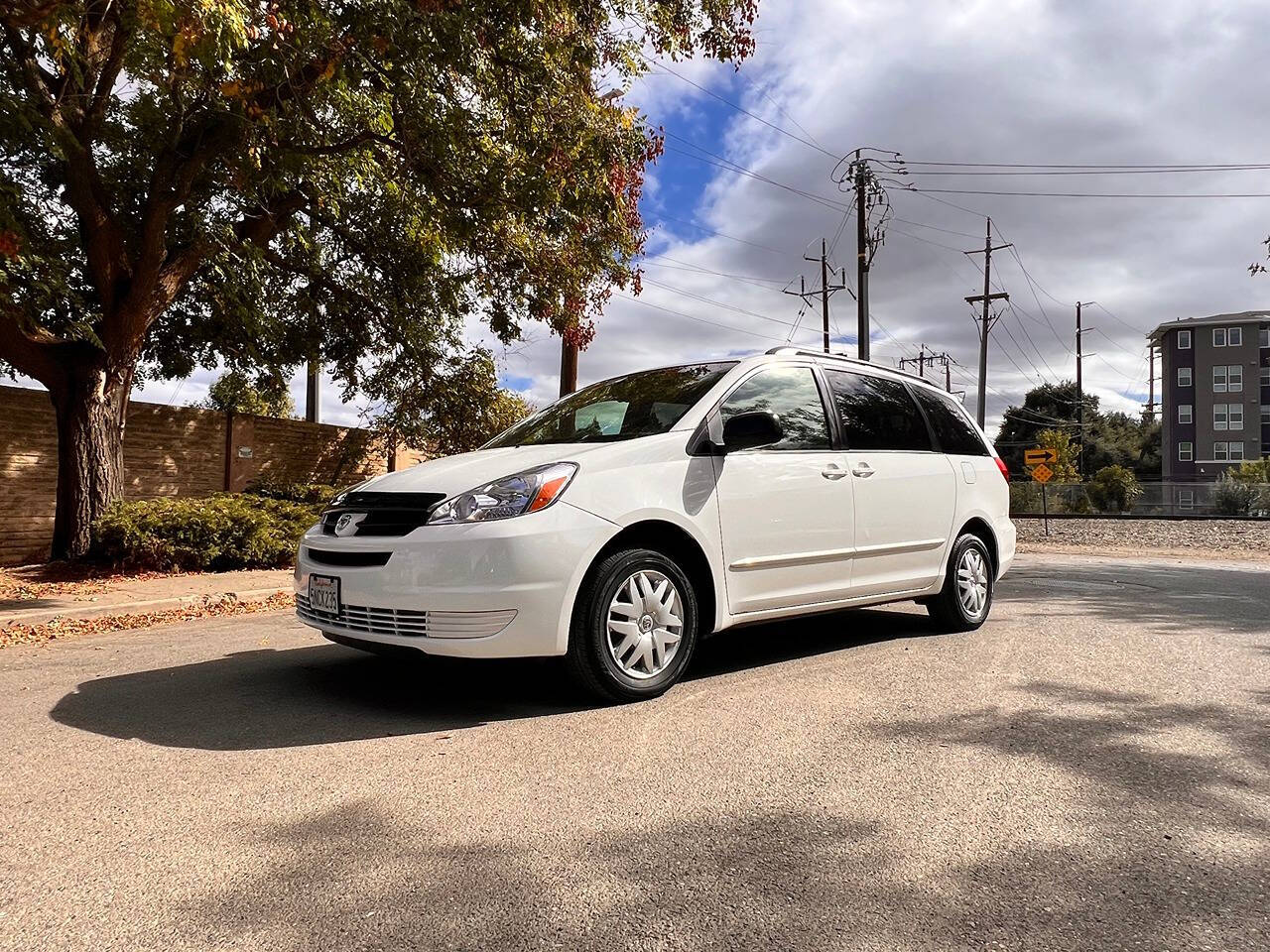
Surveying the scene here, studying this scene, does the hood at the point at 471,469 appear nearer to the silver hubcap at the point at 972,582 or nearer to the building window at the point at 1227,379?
the silver hubcap at the point at 972,582

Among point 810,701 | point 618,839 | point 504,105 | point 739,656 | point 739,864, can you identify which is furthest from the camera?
point 504,105

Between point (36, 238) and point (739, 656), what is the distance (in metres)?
9.95

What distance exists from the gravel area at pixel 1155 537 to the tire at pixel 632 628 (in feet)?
60.8

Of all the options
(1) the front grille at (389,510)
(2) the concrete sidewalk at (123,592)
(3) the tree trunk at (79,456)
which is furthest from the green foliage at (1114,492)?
(1) the front grille at (389,510)

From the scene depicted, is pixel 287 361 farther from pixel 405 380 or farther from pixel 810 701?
pixel 810 701

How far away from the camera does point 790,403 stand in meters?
5.29

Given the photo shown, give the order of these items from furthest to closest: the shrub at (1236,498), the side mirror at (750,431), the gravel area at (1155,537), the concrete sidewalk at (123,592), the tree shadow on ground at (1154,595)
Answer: the shrub at (1236,498) → the gravel area at (1155,537) → the concrete sidewalk at (123,592) → the tree shadow on ground at (1154,595) → the side mirror at (750,431)

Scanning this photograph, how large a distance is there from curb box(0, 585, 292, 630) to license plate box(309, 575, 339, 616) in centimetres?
411

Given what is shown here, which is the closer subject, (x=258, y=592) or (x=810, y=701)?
(x=810, y=701)

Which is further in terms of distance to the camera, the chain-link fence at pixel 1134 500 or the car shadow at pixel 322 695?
the chain-link fence at pixel 1134 500

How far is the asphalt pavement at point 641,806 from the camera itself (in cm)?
223

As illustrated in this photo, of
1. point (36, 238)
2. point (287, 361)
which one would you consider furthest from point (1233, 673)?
point (287, 361)

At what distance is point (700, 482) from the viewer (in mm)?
4574

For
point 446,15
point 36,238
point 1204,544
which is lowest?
point 1204,544
